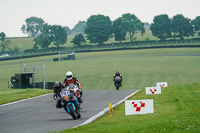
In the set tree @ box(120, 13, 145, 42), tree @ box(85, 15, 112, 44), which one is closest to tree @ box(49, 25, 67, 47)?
tree @ box(85, 15, 112, 44)

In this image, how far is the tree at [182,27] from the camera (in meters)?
153

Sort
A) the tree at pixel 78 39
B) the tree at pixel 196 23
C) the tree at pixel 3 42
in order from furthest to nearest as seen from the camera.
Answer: the tree at pixel 3 42
the tree at pixel 196 23
the tree at pixel 78 39

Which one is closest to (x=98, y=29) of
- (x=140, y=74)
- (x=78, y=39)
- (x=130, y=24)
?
(x=130, y=24)

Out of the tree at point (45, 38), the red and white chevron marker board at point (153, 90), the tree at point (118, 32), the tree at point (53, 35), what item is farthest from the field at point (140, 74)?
the tree at point (118, 32)

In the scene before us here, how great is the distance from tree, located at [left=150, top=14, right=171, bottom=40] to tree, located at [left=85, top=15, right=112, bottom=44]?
1686cm

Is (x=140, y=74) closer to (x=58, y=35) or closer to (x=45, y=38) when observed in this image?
(x=45, y=38)

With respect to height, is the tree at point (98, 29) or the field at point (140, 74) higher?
the tree at point (98, 29)

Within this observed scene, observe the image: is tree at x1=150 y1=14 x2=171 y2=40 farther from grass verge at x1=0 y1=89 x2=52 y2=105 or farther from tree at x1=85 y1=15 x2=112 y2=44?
grass verge at x1=0 y1=89 x2=52 y2=105

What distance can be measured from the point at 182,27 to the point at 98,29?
3123cm

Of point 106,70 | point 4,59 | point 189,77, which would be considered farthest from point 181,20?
point 189,77

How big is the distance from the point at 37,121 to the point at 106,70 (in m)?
57.5

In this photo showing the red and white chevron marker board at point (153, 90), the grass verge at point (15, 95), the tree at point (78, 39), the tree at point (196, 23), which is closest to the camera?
the red and white chevron marker board at point (153, 90)

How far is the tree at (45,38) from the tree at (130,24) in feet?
89.7

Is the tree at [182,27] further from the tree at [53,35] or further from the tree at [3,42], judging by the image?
the tree at [3,42]
